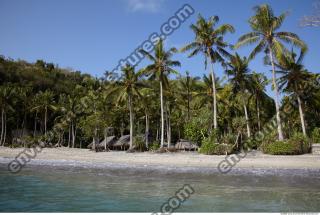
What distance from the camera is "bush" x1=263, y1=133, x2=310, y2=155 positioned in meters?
27.1

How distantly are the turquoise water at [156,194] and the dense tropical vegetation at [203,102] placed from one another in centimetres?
1393

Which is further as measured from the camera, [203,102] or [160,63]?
[203,102]

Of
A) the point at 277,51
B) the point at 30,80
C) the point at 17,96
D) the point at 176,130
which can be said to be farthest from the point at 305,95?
the point at 30,80

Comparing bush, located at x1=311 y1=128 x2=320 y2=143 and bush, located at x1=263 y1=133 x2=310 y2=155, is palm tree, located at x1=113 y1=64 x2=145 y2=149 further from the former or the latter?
bush, located at x1=311 y1=128 x2=320 y2=143

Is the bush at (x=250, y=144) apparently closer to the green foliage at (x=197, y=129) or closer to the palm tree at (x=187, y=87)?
the green foliage at (x=197, y=129)

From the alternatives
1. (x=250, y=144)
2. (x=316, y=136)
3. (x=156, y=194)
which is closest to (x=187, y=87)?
(x=250, y=144)

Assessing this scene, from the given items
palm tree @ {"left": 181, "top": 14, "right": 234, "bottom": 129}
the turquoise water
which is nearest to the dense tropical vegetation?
palm tree @ {"left": 181, "top": 14, "right": 234, "bottom": 129}

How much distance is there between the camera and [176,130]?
58094mm

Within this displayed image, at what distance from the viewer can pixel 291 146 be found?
27.1 meters

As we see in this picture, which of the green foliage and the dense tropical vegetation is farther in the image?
the green foliage

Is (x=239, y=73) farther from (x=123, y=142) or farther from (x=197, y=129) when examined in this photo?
(x=123, y=142)

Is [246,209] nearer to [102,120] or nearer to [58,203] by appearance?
[58,203]

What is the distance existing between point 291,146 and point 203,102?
20.8m

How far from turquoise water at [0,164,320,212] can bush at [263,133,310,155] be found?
9694 millimetres
